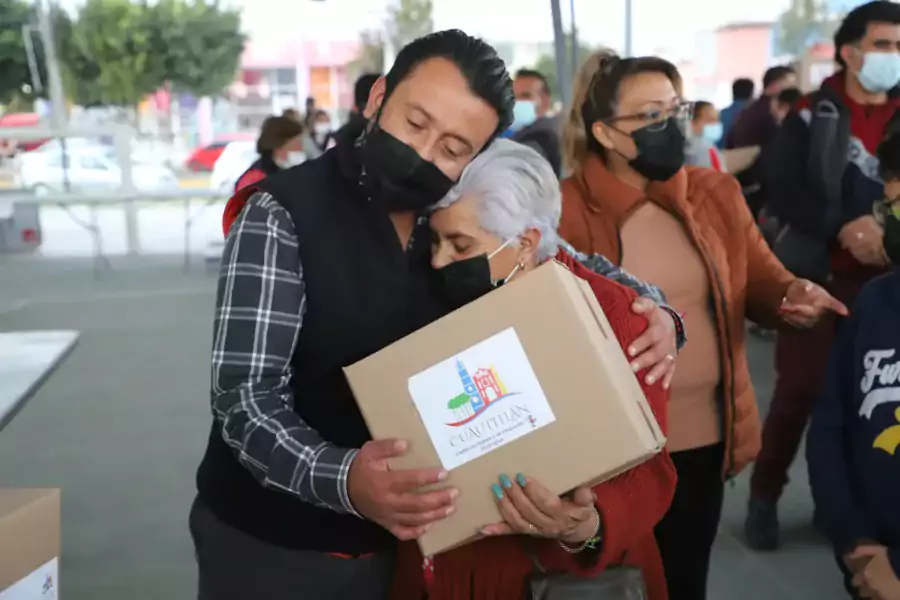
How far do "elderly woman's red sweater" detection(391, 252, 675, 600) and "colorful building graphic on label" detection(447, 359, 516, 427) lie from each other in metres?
0.27

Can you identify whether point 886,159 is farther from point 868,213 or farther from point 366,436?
point 366,436

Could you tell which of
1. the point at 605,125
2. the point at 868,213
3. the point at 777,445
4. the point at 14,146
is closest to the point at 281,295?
the point at 605,125

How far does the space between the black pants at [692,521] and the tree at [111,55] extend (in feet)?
32.1

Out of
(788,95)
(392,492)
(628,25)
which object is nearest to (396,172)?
(392,492)

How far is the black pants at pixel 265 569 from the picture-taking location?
1.21 meters

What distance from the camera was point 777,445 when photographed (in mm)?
3096

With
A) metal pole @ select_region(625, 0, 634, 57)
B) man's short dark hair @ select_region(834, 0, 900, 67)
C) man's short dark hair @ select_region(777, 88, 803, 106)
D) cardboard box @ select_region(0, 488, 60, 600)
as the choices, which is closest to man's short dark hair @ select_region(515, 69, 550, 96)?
metal pole @ select_region(625, 0, 634, 57)

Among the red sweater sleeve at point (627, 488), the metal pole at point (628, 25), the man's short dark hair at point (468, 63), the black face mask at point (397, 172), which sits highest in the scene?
the metal pole at point (628, 25)

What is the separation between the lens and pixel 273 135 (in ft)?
17.8

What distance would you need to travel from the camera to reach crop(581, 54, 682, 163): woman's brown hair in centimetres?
201

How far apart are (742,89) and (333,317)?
700cm

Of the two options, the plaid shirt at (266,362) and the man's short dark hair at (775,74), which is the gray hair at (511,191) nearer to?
the plaid shirt at (266,362)

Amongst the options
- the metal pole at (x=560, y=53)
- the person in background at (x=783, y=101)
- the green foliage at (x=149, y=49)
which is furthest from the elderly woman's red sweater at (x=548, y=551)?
the green foliage at (x=149, y=49)

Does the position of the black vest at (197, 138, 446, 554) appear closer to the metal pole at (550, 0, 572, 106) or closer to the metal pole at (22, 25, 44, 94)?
the metal pole at (550, 0, 572, 106)
